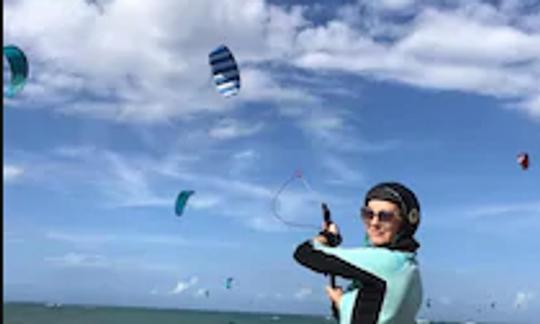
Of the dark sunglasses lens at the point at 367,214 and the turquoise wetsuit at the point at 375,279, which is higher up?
the dark sunglasses lens at the point at 367,214

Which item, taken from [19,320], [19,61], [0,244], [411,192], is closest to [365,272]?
[411,192]

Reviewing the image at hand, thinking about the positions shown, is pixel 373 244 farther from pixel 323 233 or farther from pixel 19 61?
pixel 19 61

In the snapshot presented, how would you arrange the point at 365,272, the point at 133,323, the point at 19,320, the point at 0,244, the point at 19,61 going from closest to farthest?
the point at 0,244 → the point at 365,272 → the point at 19,61 → the point at 19,320 → the point at 133,323

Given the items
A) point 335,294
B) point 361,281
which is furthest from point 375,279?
point 335,294

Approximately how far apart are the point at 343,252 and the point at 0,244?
1433 millimetres

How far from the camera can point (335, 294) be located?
13.4 feet

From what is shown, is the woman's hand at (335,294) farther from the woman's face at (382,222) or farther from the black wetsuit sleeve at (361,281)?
the woman's face at (382,222)

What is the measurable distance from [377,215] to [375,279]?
285 mm

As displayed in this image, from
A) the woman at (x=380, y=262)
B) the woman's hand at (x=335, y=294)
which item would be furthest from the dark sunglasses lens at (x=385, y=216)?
the woman's hand at (x=335, y=294)

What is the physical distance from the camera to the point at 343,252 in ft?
12.9

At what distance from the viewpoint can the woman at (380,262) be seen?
3.90 meters

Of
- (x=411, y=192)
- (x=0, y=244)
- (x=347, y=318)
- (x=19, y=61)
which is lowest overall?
(x=347, y=318)

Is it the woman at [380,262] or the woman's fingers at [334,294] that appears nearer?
the woman at [380,262]

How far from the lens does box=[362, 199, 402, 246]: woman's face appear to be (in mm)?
3977
